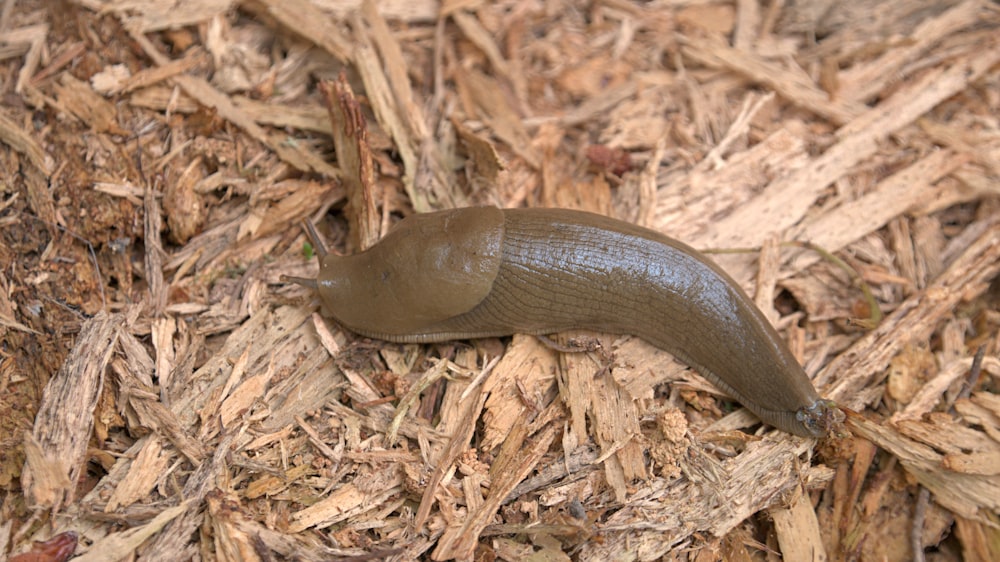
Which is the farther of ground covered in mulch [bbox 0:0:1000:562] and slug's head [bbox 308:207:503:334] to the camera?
slug's head [bbox 308:207:503:334]

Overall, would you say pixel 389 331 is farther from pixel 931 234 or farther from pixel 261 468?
pixel 931 234

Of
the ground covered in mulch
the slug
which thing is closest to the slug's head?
the slug

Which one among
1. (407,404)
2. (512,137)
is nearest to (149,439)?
(407,404)

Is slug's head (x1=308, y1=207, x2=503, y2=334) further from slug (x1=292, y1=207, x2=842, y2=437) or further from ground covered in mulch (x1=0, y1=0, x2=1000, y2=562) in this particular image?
ground covered in mulch (x1=0, y1=0, x2=1000, y2=562)

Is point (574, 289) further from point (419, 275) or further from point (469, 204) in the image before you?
point (469, 204)

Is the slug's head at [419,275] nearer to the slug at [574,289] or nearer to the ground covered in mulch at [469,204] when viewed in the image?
the slug at [574,289]
